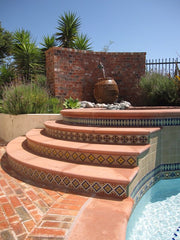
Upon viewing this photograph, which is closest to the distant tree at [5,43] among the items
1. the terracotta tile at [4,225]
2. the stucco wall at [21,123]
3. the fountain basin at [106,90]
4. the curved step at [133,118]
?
the fountain basin at [106,90]

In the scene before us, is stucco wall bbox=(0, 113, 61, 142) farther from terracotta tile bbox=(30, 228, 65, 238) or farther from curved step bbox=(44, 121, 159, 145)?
terracotta tile bbox=(30, 228, 65, 238)

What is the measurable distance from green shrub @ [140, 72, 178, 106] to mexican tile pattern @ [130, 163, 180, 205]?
361 centimetres

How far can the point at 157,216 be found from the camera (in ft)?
5.82

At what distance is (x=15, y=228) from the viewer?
4.35 feet

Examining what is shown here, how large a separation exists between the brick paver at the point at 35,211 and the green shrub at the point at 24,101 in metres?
2.77

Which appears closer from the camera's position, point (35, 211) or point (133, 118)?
point (35, 211)

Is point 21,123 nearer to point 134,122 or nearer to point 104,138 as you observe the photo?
point 104,138

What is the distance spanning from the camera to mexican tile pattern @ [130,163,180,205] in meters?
1.98

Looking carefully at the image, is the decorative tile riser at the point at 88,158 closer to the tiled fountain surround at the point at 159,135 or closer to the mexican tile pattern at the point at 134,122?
the tiled fountain surround at the point at 159,135

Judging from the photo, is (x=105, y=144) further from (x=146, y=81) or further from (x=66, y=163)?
(x=146, y=81)

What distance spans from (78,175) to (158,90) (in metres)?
5.12

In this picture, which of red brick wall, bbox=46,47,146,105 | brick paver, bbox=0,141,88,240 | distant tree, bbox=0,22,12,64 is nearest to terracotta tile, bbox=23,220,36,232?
brick paver, bbox=0,141,88,240

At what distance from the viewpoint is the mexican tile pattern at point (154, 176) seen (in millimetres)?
1976

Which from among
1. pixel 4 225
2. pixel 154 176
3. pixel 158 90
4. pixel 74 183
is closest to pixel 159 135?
pixel 154 176
